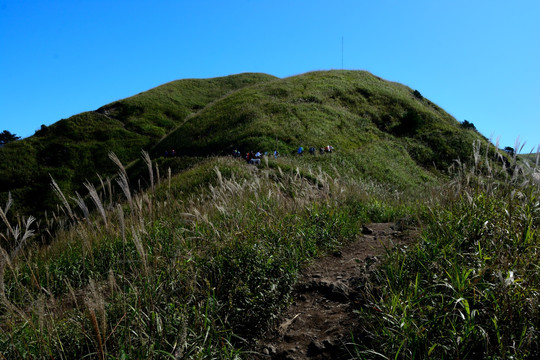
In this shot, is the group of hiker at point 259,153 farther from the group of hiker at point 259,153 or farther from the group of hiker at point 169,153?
the group of hiker at point 169,153

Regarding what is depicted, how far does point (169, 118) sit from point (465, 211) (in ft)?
169

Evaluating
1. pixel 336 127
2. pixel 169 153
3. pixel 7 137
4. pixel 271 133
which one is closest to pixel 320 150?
pixel 271 133

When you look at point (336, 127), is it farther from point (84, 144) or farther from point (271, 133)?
point (84, 144)

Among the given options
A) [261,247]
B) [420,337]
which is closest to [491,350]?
[420,337]

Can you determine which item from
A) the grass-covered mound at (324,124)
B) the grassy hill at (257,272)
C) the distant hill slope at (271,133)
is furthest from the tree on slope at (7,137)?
the grassy hill at (257,272)

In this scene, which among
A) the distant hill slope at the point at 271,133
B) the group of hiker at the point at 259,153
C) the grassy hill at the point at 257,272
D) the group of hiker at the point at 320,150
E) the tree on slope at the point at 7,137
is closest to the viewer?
the grassy hill at the point at 257,272

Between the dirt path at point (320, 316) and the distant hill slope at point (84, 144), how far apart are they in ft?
122

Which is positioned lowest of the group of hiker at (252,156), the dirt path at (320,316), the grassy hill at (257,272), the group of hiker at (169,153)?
the dirt path at (320,316)

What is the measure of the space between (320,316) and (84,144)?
47984mm

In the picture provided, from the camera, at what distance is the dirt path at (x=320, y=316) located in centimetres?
→ 296

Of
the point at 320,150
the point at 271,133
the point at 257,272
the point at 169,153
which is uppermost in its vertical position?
the point at 271,133

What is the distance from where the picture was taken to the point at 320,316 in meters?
3.48

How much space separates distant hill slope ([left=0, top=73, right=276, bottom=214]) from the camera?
123 feet

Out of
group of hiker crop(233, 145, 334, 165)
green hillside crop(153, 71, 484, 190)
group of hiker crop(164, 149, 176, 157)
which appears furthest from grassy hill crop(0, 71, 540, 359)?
group of hiker crop(164, 149, 176, 157)
